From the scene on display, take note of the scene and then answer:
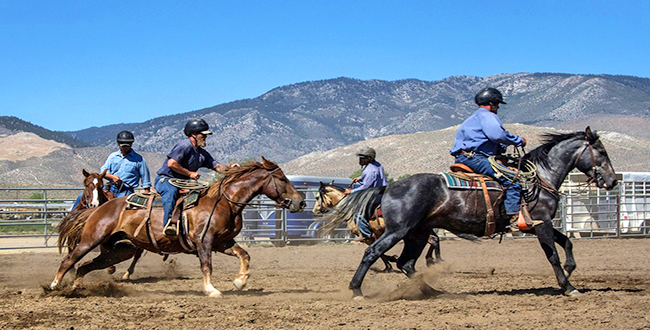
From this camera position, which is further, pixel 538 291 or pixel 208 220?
pixel 538 291

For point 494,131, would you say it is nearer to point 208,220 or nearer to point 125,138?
point 208,220

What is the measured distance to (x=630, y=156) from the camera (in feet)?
291

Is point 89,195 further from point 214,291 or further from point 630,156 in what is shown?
point 630,156

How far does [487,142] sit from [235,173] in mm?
3017

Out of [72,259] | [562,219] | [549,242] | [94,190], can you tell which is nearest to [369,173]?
[549,242]

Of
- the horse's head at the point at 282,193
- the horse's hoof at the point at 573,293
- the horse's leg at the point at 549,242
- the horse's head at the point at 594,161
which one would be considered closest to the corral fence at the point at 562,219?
the horse's head at the point at 282,193

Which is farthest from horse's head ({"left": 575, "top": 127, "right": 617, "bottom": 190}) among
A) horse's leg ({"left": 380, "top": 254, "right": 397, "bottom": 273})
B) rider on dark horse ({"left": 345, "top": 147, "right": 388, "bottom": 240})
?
rider on dark horse ({"left": 345, "top": 147, "right": 388, "bottom": 240})

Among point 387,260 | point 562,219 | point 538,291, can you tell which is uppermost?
point 387,260

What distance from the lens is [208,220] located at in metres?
8.89

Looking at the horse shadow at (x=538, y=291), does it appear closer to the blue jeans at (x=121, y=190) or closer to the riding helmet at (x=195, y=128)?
the riding helmet at (x=195, y=128)

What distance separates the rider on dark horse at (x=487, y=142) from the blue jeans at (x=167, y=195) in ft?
11.0

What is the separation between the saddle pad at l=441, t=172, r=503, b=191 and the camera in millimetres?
8625

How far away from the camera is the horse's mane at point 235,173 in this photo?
9148 millimetres

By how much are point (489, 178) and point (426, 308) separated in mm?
1960
